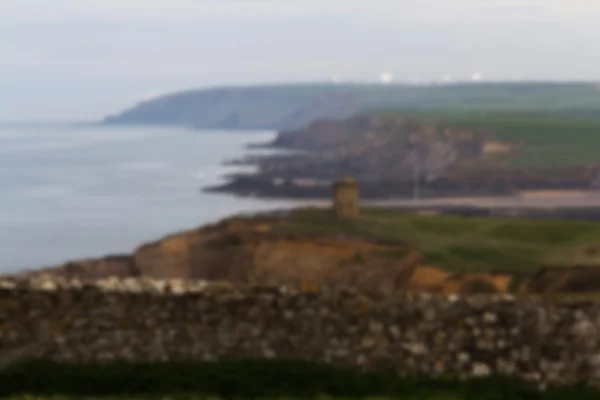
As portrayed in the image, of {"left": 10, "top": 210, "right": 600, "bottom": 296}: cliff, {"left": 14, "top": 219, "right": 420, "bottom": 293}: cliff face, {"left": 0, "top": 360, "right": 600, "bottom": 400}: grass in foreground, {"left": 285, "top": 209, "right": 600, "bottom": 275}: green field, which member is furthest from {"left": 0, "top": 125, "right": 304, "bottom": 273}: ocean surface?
{"left": 0, "top": 360, "right": 600, "bottom": 400}: grass in foreground

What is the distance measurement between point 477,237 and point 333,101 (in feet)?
232

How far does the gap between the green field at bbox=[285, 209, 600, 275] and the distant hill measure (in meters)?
56.6

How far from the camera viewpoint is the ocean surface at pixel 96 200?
1248 inches

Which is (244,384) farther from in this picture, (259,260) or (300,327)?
(259,260)

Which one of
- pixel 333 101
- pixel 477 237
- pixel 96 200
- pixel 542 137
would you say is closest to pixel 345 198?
pixel 477 237

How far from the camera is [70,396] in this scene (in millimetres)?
9500

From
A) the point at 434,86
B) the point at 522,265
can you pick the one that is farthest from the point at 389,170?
the point at 434,86

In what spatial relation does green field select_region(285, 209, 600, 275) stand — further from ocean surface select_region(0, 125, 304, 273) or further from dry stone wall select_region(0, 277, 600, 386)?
dry stone wall select_region(0, 277, 600, 386)

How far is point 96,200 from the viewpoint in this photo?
3816 cm

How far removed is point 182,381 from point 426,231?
1327cm

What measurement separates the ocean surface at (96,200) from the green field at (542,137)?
46.7 feet

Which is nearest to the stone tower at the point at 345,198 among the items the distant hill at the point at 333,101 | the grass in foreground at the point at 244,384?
the grass in foreground at the point at 244,384

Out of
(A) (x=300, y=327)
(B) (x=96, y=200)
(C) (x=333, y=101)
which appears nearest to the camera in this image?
(A) (x=300, y=327)

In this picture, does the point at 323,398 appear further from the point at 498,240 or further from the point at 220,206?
the point at 220,206
